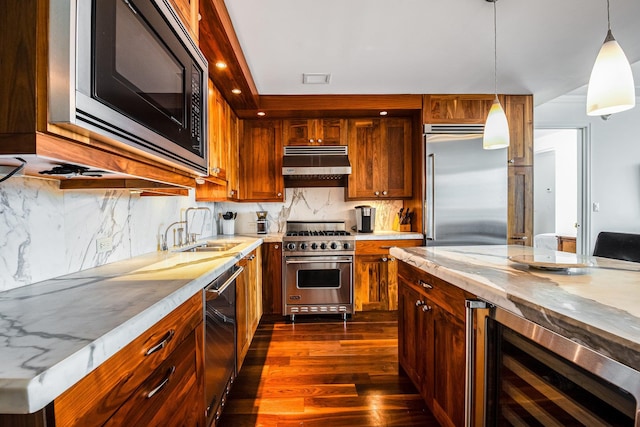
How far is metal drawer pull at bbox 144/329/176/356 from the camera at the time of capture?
886 mm

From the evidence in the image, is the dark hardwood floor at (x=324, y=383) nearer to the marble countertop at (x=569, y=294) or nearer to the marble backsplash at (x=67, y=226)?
the marble countertop at (x=569, y=294)

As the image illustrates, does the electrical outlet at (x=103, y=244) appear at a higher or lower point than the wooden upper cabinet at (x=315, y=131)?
lower

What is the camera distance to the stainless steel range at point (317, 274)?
3.35m

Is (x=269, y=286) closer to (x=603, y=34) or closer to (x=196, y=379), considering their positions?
(x=196, y=379)

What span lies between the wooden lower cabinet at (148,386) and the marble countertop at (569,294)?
3.52 ft

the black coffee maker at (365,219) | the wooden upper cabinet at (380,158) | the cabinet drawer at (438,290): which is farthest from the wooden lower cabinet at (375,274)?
the cabinet drawer at (438,290)

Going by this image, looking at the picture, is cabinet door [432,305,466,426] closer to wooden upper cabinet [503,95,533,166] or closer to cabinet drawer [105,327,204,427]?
cabinet drawer [105,327,204,427]

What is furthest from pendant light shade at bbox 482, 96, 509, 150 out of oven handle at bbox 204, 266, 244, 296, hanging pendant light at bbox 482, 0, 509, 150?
oven handle at bbox 204, 266, 244, 296

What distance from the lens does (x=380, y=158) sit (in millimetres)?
3734

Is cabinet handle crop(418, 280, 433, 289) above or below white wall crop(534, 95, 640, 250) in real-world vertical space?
below

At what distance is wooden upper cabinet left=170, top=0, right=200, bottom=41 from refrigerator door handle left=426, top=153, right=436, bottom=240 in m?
2.63

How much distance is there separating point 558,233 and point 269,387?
20.0 feet

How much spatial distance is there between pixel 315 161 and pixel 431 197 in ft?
4.31

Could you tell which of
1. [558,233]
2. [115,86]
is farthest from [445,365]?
[558,233]
